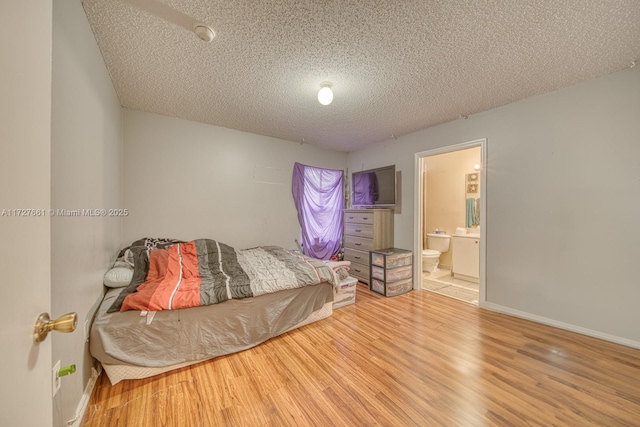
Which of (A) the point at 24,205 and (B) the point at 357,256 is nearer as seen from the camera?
(A) the point at 24,205

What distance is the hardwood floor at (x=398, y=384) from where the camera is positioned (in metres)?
1.35

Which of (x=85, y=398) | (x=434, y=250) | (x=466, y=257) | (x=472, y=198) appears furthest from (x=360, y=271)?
(x=85, y=398)

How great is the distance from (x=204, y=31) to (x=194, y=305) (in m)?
1.97

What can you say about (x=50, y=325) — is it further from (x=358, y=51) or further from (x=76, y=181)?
(x=358, y=51)

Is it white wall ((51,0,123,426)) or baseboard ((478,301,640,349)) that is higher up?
white wall ((51,0,123,426))

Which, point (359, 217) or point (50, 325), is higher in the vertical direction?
point (359, 217)

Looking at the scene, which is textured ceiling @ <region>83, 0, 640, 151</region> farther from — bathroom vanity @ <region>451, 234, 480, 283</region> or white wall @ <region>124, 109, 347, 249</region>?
bathroom vanity @ <region>451, 234, 480, 283</region>

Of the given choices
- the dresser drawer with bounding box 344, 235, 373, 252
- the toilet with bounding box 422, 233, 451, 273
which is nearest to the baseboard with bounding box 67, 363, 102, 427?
the dresser drawer with bounding box 344, 235, 373, 252

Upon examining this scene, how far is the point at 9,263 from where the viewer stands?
476 millimetres

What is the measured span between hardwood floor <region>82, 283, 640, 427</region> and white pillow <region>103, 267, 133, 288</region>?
2.37 feet

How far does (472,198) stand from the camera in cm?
433

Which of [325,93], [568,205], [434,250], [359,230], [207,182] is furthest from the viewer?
[434,250]

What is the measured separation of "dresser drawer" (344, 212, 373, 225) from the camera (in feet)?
12.2

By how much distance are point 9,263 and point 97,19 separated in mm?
1888
